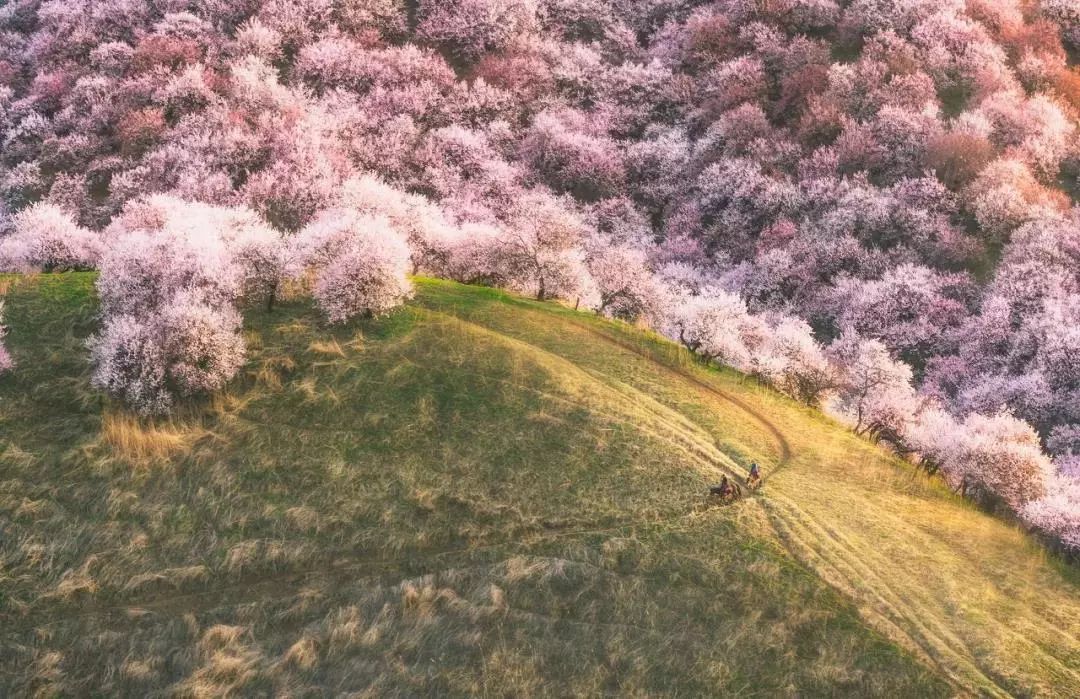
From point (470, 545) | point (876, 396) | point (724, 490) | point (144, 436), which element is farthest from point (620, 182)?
point (470, 545)

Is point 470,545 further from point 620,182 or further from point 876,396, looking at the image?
point 620,182

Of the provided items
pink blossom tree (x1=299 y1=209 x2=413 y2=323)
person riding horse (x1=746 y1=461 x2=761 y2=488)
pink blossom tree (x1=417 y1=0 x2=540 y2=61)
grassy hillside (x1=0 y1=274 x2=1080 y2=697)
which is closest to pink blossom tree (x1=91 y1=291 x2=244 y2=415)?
grassy hillside (x1=0 y1=274 x2=1080 y2=697)

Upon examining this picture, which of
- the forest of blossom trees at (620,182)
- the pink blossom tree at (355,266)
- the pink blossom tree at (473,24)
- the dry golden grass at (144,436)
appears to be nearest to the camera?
the dry golden grass at (144,436)

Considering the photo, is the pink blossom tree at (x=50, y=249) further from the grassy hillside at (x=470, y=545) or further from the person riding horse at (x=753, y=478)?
the person riding horse at (x=753, y=478)

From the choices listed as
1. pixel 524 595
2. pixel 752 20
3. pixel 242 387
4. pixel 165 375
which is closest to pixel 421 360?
pixel 242 387

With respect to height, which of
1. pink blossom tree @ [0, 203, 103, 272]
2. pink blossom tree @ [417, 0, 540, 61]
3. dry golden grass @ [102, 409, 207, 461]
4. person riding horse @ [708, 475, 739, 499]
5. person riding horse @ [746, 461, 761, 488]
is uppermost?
pink blossom tree @ [417, 0, 540, 61]

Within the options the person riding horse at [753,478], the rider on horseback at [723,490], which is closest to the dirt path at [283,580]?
the rider on horseback at [723,490]

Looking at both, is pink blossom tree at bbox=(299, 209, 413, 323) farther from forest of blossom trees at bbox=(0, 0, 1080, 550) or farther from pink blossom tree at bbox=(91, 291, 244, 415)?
pink blossom tree at bbox=(91, 291, 244, 415)

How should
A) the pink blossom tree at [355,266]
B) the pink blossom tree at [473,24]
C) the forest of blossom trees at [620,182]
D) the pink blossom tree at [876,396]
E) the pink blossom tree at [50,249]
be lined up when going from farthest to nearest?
1. the pink blossom tree at [473,24]
2. the pink blossom tree at [50,249]
3. the pink blossom tree at [876,396]
4. the forest of blossom trees at [620,182]
5. the pink blossom tree at [355,266]
